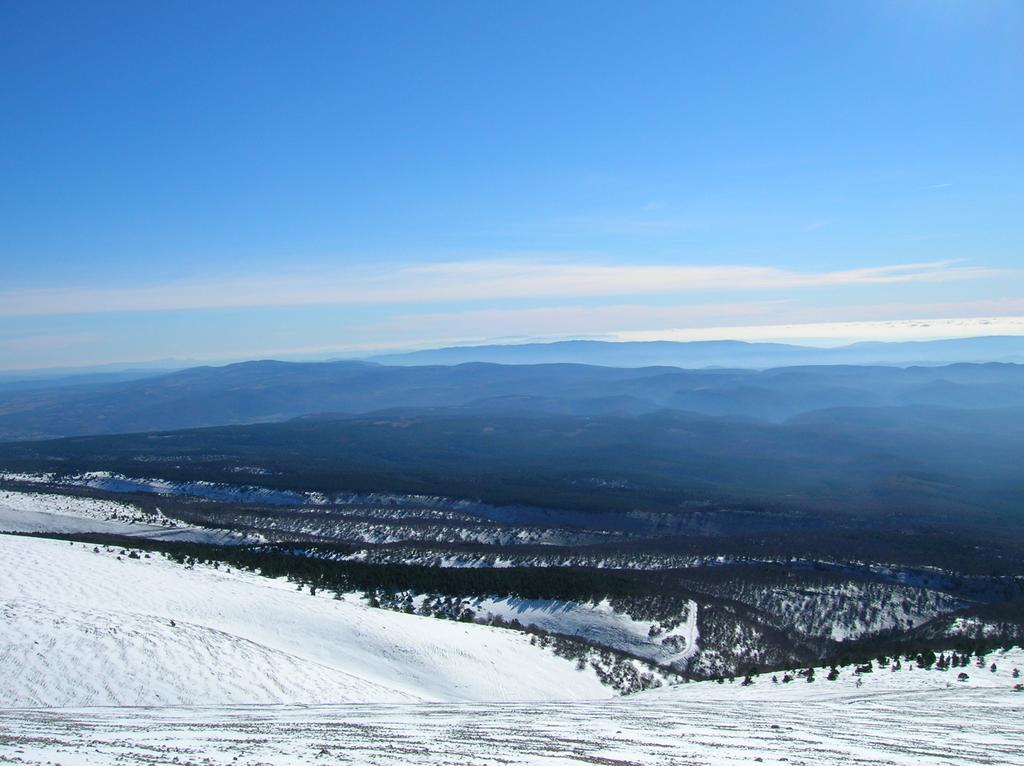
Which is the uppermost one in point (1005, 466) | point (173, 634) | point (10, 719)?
point (10, 719)

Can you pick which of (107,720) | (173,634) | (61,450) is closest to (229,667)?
(173,634)

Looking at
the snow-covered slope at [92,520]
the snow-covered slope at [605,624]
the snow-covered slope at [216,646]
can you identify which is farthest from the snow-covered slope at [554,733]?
the snow-covered slope at [92,520]

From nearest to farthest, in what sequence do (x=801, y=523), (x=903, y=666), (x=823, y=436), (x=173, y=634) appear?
(x=173, y=634)
(x=903, y=666)
(x=801, y=523)
(x=823, y=436)

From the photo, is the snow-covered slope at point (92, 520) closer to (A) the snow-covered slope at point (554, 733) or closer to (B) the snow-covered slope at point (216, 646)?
(B) the snow-covered slope at point (216, 646)

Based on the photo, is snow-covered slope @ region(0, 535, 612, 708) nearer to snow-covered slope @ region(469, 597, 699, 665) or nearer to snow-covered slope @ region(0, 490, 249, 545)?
snow-covered slope @ region(469, 597, 699, 665)

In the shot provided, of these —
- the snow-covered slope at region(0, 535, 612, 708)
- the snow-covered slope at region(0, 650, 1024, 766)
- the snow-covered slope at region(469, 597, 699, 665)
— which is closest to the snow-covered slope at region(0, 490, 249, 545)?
the snow-covered slope at region(0, 535, 612, 708)

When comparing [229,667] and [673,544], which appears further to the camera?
[673,544]

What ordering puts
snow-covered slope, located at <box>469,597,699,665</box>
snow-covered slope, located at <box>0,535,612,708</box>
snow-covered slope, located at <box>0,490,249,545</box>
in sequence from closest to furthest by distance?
snow-covered slope, located at <box>0,535,612,708</box>, snow-covered slope, located at <box>469,597,699,665</box>, snow-covered slope, located at <box>0,490,249,545</box>

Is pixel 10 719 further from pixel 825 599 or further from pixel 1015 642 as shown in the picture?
pixel 825 599

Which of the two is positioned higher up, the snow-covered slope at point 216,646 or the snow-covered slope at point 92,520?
the snow-covered slope at point 216,646
